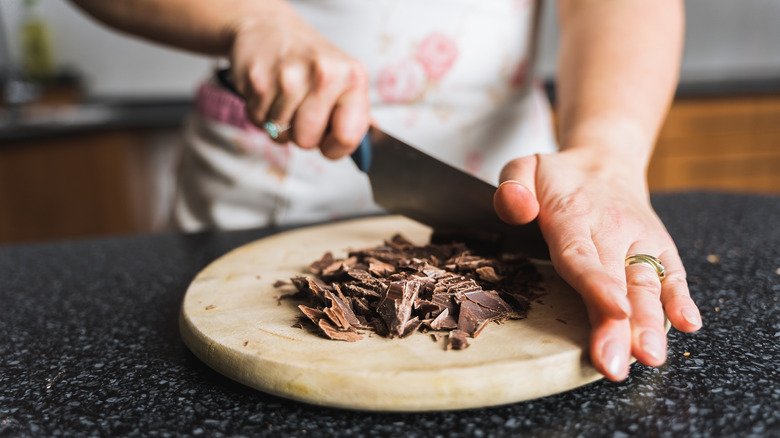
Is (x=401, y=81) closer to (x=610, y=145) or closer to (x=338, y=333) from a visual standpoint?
(x=610, y=145)

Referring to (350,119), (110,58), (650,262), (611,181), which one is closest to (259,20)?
(350,119)

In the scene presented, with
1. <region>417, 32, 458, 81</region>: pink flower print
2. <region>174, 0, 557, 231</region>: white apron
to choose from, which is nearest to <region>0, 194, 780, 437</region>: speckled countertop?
<region>174, 0, 557, 231</region>: white apron

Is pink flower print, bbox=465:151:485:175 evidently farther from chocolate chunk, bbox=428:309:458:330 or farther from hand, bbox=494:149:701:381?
chocolate chunk, bbox=428:309:458:330

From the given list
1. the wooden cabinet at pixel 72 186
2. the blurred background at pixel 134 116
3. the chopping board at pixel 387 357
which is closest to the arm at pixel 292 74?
the chopping board at pixel 387 357

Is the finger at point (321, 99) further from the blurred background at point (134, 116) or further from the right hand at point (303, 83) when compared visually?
the blurred background at point (134, 116)

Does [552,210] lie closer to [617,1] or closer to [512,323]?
[512,323]
